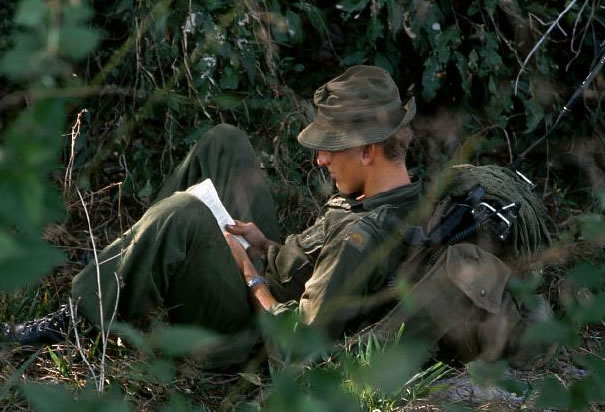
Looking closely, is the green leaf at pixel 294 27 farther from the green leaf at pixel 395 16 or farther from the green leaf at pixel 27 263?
the green leaf at pixel 27 263

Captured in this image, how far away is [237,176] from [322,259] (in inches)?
32.4

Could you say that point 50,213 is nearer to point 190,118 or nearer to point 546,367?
point 546,367

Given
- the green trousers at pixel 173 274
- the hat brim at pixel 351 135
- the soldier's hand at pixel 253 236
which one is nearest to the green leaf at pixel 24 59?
the green trousers at pixel 173 274

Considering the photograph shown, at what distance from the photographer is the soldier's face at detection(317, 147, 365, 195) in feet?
12.0

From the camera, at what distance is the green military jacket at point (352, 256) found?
3.40 m

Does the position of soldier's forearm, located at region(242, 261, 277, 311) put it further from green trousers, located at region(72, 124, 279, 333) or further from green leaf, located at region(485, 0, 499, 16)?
green leaf, located at region(485, 0, 499, 16)

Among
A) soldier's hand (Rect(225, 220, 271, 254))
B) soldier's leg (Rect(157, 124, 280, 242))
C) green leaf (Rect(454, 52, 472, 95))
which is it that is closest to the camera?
soldier's hand (Rect(225, 220, 271, 254))

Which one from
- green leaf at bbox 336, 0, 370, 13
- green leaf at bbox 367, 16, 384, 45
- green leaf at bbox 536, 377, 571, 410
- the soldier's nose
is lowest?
green leaf at bbox 367, 16, 384, 45

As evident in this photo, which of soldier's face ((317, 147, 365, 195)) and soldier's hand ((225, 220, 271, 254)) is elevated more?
soldier's face ((317, 147, 365, 195))

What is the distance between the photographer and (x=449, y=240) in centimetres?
345

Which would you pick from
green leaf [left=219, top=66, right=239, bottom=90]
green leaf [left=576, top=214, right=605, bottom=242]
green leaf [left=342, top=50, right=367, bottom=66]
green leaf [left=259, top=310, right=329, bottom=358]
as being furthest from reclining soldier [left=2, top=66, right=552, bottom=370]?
green leaf [left=259, top=310, right=329, bottom=358]

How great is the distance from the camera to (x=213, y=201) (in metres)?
3.95

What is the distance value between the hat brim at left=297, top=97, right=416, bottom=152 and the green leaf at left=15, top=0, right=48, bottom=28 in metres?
2.51

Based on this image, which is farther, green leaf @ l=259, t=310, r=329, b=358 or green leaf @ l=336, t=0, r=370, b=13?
green leaf @ l=336, t=0, r=370, b=13
